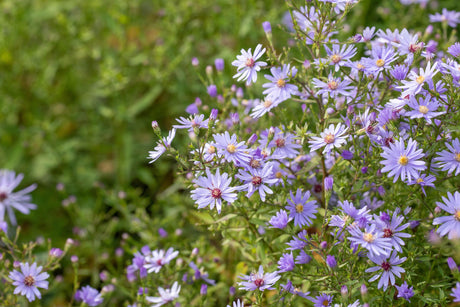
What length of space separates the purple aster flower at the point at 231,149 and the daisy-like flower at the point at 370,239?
0.40m

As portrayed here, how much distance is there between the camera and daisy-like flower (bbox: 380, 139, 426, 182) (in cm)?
145

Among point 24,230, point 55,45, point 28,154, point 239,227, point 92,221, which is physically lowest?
point 239,227

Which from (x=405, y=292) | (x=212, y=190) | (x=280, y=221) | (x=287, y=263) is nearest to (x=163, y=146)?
(x=212, y=190)

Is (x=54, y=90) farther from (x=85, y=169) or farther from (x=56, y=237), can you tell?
(x=56, y=237)

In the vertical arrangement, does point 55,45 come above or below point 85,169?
above

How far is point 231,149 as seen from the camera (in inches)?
59.6

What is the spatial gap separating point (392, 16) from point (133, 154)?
2017 millimetres

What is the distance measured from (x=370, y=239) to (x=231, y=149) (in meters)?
0.51

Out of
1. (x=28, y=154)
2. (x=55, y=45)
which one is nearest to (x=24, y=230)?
(x=28, y=154)

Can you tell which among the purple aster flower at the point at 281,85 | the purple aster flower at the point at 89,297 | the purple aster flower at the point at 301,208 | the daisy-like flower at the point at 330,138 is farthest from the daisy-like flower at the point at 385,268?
the purple aster flower at the point at 89,297

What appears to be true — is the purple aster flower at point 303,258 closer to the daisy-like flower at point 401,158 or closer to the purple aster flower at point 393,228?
the purple aster flower at point 393,228

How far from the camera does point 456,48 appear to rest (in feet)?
5.21

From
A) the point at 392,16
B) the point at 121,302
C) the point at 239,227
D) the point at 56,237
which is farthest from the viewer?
the point at 56,237

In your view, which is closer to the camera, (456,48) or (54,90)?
(456,48)
